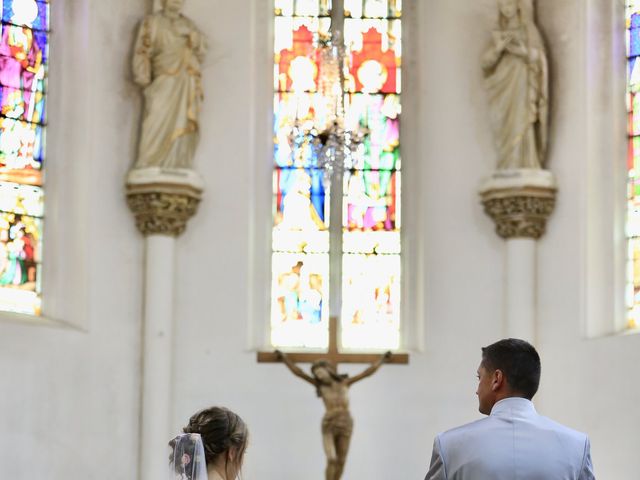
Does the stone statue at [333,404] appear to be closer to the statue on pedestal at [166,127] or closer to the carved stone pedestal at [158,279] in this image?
the carved stone pedestal at [158,279]

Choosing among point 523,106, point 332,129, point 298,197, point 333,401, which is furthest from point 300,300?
point 523,106

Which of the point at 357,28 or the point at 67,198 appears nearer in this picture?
the point at 67,198

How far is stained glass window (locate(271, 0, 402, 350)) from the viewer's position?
1365 centimetres

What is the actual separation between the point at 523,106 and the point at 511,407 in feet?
30.9

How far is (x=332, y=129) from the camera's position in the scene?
497 inches

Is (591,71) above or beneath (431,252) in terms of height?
above

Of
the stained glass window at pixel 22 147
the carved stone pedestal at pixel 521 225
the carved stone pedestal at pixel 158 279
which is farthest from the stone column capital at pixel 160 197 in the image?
the carved stone pedestal at pixel 521 225

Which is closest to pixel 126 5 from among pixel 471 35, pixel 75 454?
pixel 471 35

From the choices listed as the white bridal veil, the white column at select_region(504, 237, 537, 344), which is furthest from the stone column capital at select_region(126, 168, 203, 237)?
the white bridal veil

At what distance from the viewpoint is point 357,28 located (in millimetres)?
14180

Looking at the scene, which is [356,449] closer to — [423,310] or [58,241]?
[423,310]

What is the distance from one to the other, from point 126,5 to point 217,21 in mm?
888

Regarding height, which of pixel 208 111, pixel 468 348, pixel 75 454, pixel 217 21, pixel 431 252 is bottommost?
pixel 75 454

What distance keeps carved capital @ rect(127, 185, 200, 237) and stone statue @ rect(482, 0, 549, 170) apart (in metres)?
2.96
